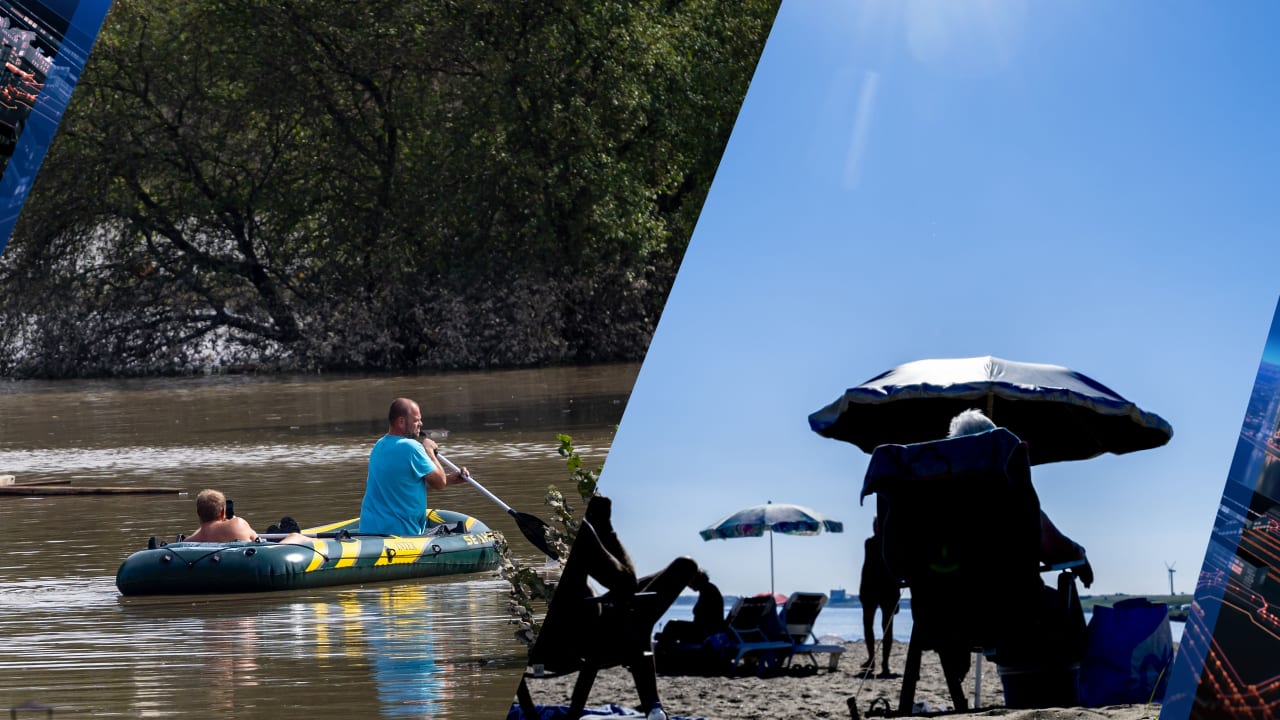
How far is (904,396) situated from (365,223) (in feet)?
81.6

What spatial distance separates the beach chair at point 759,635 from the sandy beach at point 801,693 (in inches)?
1.1

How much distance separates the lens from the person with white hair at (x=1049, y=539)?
7.40 ft

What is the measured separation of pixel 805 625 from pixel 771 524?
5.4 inches

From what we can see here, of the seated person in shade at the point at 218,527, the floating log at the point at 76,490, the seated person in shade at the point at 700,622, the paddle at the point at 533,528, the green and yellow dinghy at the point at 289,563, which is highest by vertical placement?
the seated person in shade at the point at 700,622

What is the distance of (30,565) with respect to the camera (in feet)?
27.1

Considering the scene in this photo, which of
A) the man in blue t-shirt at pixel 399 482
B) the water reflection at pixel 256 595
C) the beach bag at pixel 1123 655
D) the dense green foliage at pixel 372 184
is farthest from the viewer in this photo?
the dense green foliage at pixel 372 184

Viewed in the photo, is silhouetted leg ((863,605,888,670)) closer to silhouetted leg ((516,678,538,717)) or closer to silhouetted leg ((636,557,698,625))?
silhouetted leg ((636,557,698,625))

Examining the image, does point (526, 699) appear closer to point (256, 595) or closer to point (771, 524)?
point (771, 524)

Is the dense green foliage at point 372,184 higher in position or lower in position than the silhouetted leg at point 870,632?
higher

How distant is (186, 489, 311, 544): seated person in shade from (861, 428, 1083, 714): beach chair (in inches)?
215

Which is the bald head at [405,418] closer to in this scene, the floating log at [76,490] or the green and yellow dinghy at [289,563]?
the green and yellow dinghy at [289,563]

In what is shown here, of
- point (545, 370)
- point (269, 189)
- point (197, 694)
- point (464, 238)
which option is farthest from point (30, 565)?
point (269, 189)

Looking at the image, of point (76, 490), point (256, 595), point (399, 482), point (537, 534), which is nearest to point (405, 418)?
point (399, 482)

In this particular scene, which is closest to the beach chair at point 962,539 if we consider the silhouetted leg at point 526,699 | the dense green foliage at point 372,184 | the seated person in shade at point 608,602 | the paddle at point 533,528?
the seated person in shade at point 608,602
